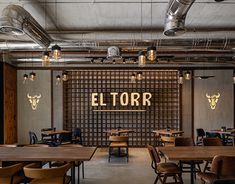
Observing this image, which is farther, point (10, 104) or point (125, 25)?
point (10, 104)

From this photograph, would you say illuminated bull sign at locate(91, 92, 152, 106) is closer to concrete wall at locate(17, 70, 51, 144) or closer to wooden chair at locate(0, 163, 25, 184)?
concrete wall at locate(17, 70, 51, 144)

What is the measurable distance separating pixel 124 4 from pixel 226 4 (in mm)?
1710

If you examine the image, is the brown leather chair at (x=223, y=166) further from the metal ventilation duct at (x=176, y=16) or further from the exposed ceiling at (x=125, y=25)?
the exposed ceiling at (x=125, y=25)

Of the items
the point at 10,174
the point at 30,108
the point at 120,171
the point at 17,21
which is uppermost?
the point at 17,21

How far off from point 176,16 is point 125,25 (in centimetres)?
198

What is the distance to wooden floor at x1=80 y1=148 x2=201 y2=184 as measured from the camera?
5.10 metres

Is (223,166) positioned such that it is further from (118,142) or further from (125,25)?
(118,142)

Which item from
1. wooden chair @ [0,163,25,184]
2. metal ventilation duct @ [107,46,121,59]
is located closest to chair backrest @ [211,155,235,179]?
wooden chair @ [0,163,25,184]

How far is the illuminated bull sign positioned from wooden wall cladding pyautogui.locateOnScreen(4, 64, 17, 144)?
273cm

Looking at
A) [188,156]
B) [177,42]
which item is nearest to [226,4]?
[177,42]

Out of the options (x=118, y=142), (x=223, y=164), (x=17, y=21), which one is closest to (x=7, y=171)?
(x=17, y=21)

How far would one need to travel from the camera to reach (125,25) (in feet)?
18.4

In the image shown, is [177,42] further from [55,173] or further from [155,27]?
[55,173]

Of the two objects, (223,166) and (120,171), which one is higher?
(223,166)
